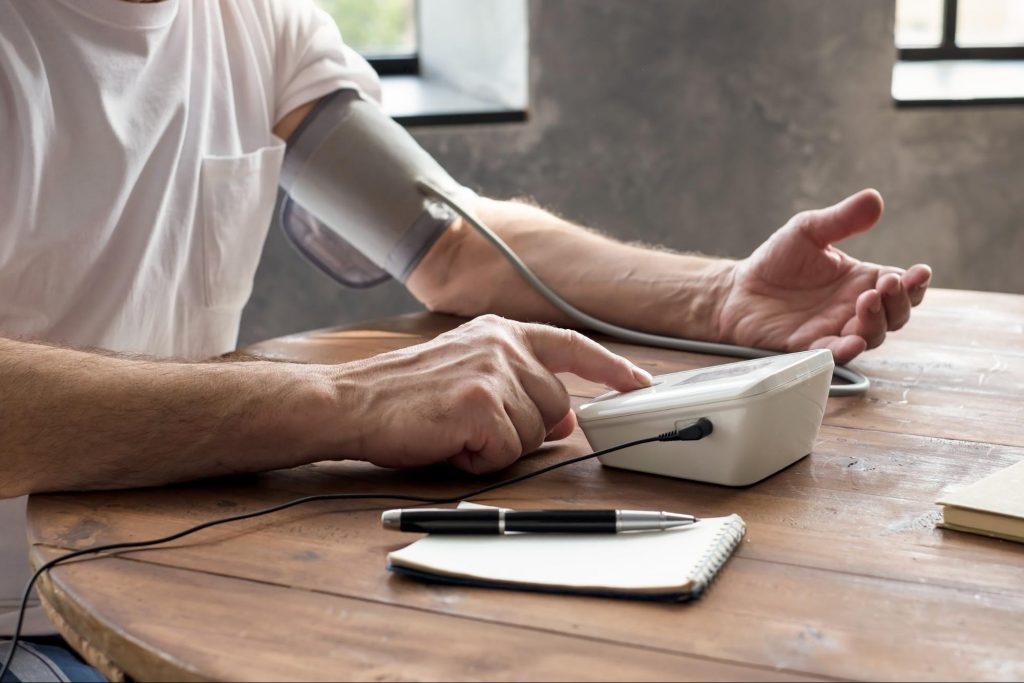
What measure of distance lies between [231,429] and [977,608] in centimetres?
51

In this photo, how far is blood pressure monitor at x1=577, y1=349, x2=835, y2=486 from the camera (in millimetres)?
835

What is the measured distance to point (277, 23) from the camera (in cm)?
147

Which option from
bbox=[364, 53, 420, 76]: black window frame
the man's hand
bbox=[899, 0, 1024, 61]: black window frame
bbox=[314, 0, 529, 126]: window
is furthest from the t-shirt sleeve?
bbox=[899, 0, 1024, 61]: black window frame

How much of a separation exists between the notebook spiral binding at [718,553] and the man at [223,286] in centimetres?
19

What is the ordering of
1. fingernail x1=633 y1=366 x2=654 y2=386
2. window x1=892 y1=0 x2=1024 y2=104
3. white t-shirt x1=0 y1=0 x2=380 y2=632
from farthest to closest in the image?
window x1=892 y1=0 x2=1024 y2=104
white t-shirt x1=0 y1=0 x2=380 y2=632
fingernail x1=633 y1=366 x2=654 y2=386

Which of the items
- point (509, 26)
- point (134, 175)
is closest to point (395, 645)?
point (134, 175)

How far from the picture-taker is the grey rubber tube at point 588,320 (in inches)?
48.3

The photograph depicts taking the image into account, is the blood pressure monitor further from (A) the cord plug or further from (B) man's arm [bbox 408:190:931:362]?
(B) man's arm [bbox 408:190:931:362]

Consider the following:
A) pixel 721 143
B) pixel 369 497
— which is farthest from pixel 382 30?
pixel 369 497

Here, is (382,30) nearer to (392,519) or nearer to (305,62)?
(305,62)

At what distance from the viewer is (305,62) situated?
58.6 inches

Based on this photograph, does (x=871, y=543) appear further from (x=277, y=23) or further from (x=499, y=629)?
(x=277, y=23)

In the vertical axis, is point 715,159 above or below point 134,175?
below

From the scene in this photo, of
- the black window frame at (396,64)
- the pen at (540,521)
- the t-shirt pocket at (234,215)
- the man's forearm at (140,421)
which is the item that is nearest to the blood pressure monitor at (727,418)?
the pen at (540,521)
